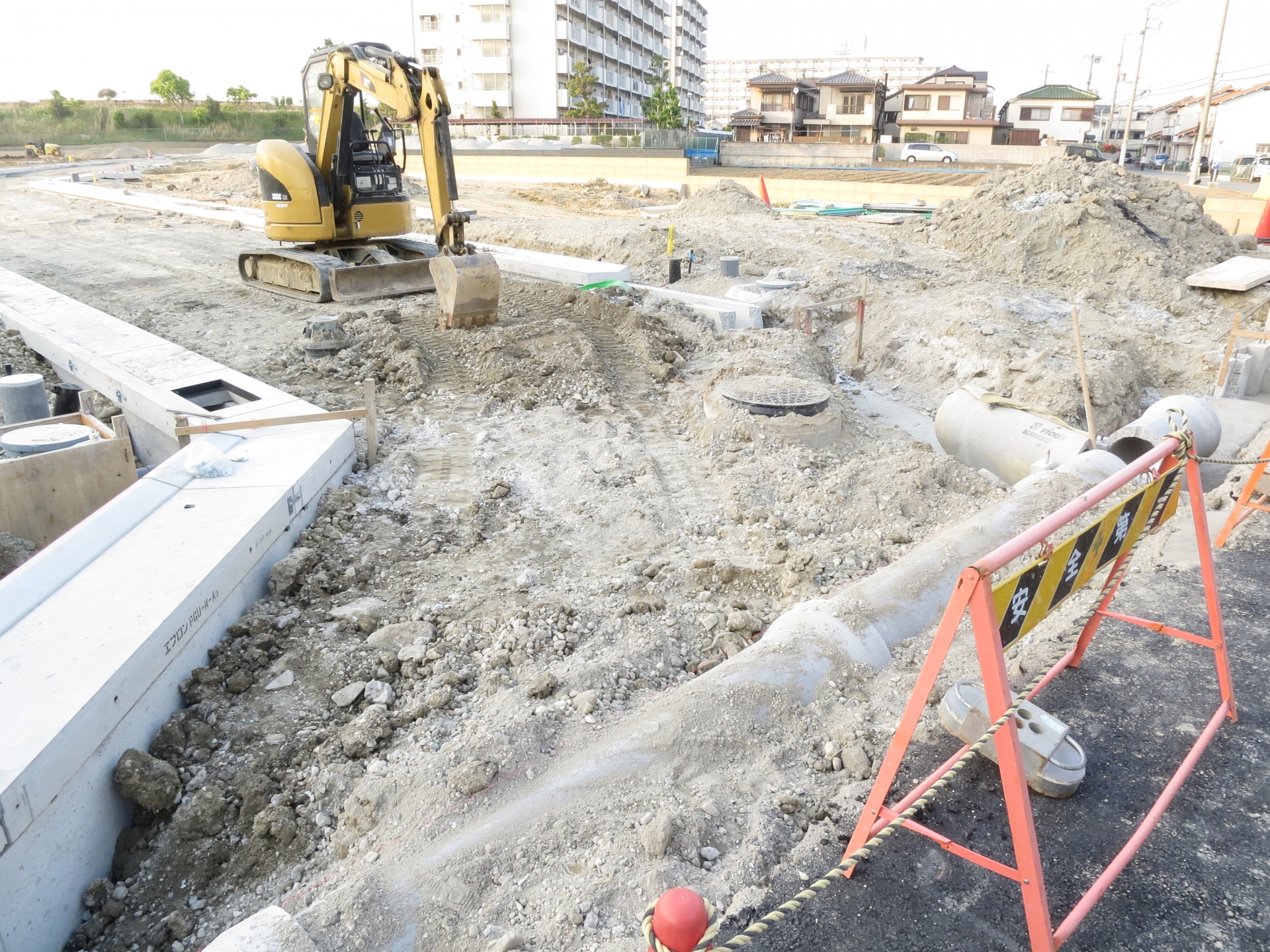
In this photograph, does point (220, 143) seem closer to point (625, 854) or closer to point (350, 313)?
point (350, 313)

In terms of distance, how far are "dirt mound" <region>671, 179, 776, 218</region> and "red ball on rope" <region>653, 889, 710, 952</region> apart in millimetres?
19896

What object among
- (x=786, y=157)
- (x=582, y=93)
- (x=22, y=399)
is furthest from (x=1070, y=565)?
(x=582, y=93)

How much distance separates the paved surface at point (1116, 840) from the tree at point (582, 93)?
56.7 m

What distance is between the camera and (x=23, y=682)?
3633 millimetres

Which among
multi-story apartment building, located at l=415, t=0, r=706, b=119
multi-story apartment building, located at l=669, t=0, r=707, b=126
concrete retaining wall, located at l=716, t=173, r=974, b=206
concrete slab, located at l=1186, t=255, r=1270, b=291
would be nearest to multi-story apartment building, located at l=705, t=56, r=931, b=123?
multi-story apartment building, located at l=669, t=0, r=707, b=126

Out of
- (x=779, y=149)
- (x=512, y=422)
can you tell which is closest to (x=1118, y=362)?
(x=512, y=422)

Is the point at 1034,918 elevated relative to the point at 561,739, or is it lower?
elevated

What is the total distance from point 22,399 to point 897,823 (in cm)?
838

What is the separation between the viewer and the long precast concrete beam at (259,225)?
1291 cm

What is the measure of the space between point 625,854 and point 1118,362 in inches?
422

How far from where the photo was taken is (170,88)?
6156cm

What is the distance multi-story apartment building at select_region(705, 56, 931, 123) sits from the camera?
136m

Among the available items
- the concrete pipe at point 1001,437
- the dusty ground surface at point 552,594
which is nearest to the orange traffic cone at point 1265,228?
the dusty ground surface at point 552,594

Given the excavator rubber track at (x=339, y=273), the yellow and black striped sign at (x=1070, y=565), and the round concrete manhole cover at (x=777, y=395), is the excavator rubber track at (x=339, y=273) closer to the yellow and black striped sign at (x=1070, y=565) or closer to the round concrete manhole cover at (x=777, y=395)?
the round concrete manhole cover at (x=777, y=395)
